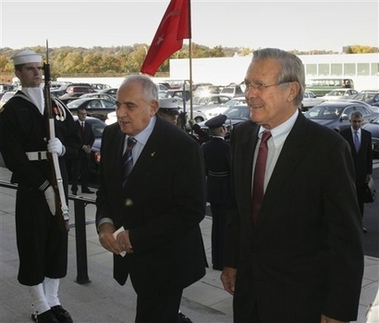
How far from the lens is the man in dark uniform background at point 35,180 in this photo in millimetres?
4148

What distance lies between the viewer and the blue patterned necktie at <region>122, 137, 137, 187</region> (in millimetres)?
3215

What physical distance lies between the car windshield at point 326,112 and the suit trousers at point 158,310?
1689cm

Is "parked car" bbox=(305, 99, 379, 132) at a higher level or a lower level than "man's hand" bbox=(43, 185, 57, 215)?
lower

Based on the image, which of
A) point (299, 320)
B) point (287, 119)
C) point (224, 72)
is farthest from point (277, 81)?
point (224, 72)

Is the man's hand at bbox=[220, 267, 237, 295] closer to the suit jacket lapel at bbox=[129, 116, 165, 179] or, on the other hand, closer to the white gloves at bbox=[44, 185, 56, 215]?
the suit jacket lapel at bbox=[129, 116, 165, 179]

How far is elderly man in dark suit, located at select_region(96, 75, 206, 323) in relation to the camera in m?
3.06

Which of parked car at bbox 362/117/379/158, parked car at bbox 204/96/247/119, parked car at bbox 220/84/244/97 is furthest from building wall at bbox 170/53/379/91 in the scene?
parked car at bbox 362/117/379/158

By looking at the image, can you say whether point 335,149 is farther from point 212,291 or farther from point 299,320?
point 212,291

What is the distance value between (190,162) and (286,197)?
2.56 feet

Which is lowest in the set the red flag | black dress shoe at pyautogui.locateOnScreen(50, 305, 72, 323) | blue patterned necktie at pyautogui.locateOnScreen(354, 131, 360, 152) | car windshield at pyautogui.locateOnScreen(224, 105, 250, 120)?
black dress shoe at pyautogui.locateOnScreen(50, 305, 72, 323)

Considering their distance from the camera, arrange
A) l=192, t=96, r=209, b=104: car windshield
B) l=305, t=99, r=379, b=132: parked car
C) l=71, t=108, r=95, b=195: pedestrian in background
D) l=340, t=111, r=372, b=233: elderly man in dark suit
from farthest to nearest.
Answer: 1. l=192, t=96, r=209, b=104: car windshield
2. l=305, t=99, r=379, b=132: parked car
3. l=71, t=108, r=95, b=195: pedestrian in background
4. l=340, t=111, r=372, b=233: elderly man in dark suit

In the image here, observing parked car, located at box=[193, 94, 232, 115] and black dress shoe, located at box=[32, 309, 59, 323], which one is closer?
black dress shoe, located at box=[32, 309, 59, 323]

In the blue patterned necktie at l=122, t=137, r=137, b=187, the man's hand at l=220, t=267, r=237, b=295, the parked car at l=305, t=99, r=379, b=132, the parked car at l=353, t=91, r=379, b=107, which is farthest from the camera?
the parked car at l=353, t=91, r=379, b=107

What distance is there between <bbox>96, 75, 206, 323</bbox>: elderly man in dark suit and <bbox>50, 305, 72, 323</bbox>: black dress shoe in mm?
1414
